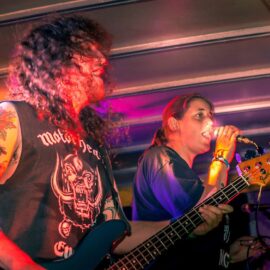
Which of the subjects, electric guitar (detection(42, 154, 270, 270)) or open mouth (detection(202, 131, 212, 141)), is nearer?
electric guitar (detection(42, 154, 270, 270))

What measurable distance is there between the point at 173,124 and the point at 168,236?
5.11 feet

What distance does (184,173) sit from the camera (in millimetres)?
3701

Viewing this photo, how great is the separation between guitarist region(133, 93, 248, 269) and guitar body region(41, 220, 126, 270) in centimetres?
128

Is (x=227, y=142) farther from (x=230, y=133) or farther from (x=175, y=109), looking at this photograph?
(x=175, y=109)

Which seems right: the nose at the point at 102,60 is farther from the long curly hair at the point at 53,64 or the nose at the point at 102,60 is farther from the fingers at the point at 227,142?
the fingers at the point at 227,142

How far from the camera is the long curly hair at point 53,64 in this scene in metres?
2.29

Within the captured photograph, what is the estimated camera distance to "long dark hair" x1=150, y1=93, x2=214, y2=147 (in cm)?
389

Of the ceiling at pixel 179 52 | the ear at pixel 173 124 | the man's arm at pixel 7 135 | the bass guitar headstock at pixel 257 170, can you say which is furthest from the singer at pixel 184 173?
the man's arm at pixel 7 135

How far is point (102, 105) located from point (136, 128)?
1165 millimetres

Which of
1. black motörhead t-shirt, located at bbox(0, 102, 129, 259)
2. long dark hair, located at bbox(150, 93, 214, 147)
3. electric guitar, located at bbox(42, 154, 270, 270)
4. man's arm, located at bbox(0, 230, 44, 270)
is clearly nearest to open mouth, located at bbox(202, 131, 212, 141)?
long dark hair, located at bbox(150, 93, 214, 147)

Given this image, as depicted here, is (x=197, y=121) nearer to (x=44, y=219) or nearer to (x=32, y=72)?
(x=32, y=72)

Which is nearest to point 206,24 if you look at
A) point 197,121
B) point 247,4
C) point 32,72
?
point 247,4

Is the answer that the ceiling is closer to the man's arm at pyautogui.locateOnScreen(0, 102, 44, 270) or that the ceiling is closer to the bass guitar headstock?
the bass guitar headstock

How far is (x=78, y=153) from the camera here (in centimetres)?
228
